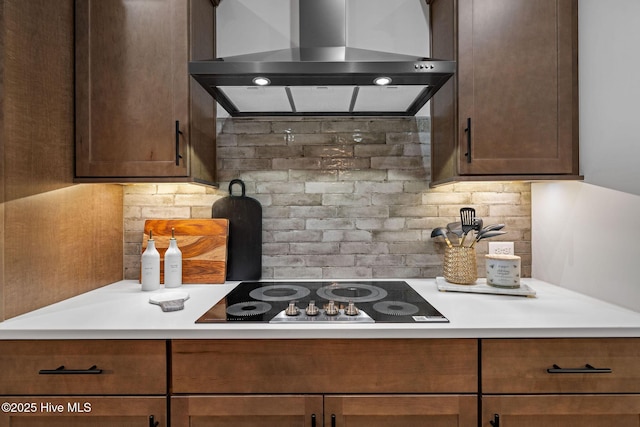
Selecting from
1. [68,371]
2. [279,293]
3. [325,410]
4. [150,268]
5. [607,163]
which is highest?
[607,163]

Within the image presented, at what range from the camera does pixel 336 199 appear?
182 cm

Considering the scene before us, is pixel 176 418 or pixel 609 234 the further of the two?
pixel 609 234

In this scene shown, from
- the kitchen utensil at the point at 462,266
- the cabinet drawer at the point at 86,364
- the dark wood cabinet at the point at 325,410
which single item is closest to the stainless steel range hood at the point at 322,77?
the kitchen utensil at the point at 462,266

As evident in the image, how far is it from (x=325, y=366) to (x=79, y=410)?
0.81 meters

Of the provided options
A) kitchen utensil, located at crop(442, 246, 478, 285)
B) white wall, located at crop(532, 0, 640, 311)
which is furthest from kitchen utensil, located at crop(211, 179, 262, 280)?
white wall, located at crop(532, 0, 640, 311)

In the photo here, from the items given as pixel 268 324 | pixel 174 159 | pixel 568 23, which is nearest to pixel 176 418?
pixel 268 324

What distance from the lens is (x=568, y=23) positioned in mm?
1389

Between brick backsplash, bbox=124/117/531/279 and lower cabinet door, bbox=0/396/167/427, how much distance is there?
0.80 m

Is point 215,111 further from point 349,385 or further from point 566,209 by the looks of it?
point 566,209

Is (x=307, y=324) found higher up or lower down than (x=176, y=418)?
higher up

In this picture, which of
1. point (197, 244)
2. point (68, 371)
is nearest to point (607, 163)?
point (197, 244)

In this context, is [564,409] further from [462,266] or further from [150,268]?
[150,268]

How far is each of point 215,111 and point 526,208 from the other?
177 cm

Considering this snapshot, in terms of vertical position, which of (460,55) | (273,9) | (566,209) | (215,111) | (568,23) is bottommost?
(566,209)
